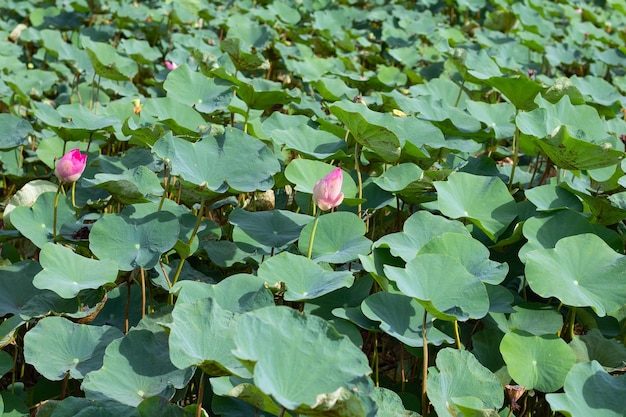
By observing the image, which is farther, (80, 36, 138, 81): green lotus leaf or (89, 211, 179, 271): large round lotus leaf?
(80, 36, 138, 81): green lotus leaf

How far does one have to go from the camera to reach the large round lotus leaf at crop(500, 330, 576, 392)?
1.13 metres

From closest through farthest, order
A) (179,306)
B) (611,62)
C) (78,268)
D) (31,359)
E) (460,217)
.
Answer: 1. (179,306)
2. (31,359)
3. (78,268)
4. (460,217)
5. (611,62)

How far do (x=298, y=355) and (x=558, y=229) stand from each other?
71 cm

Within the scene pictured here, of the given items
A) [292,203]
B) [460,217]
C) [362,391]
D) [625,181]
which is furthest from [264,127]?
[362,391]

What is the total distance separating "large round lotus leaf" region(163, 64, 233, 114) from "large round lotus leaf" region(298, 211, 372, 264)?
654 millimetres

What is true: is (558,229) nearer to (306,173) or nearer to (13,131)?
(306,173)

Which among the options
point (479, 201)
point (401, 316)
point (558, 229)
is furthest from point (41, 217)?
point (558, 229)

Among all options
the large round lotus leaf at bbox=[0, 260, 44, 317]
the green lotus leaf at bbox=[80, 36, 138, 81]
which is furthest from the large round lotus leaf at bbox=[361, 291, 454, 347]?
the green lotus leaf at bbox=[80, 36, 138, 81]

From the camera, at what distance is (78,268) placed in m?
1.26

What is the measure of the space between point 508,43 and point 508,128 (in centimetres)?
153

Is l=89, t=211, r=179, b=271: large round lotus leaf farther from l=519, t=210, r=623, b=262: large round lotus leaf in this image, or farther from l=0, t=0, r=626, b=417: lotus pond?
l=519, t=210, r=623, b=262: large round lotus leaf

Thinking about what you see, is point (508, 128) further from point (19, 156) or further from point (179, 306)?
point (19, 156)

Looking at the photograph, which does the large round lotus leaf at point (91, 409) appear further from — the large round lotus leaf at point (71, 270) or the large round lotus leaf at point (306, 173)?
the large round lotus leaf at point (306, 173)

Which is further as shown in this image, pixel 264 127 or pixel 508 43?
pixel 508 43
